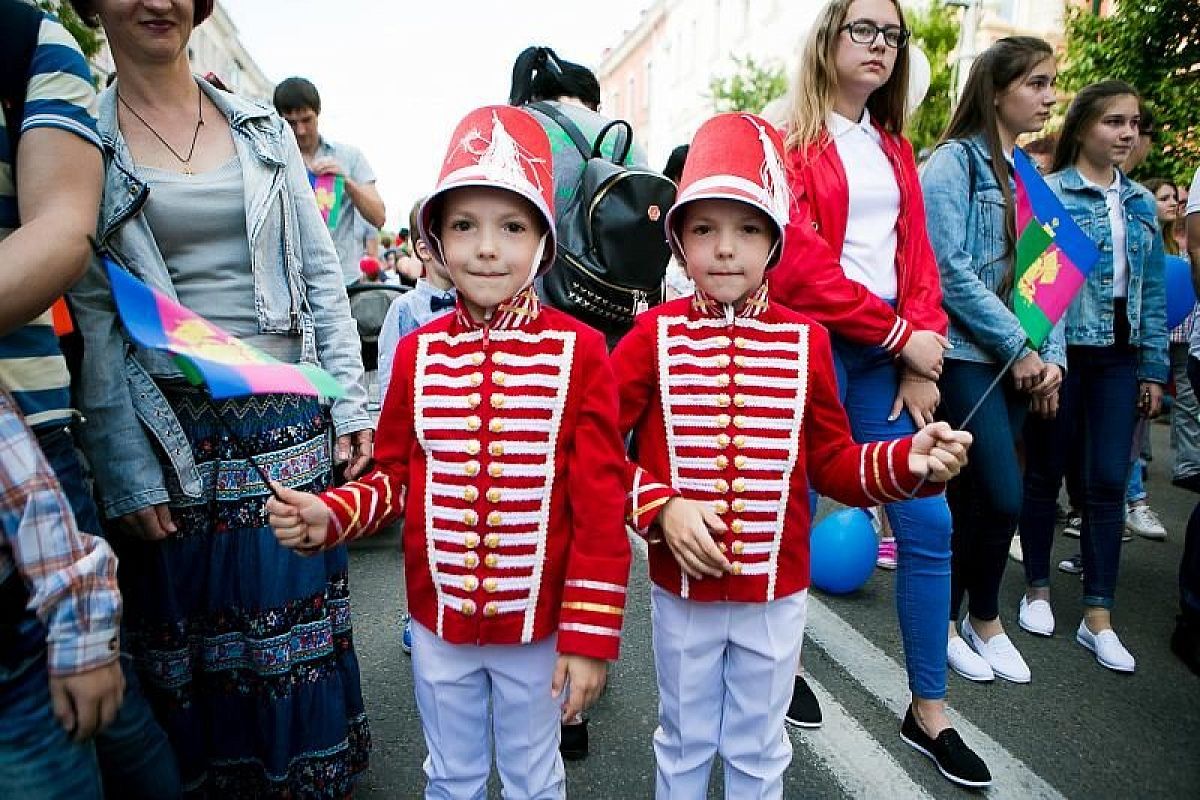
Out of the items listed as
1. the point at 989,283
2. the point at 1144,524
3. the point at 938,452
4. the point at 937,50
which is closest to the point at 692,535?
the point at 938,452

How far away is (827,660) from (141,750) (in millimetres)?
2522

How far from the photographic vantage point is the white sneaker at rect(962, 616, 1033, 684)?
10.3ft

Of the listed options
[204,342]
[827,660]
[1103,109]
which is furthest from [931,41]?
[204,342]

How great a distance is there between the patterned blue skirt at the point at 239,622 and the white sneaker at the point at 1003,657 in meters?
2.54

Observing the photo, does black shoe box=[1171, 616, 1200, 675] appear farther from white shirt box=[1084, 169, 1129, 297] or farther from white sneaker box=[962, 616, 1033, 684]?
white shirt box=[1084, 169, 1129, 297]

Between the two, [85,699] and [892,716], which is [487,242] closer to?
[85,699]

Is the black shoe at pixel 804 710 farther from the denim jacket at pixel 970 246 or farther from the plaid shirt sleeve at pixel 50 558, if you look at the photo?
the plaid shirt sleeve at pixel 50 558

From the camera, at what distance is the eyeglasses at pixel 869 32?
7.89 feet

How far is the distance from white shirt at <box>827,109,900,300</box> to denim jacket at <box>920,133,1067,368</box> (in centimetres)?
39

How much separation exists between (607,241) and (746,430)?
0.95 metres

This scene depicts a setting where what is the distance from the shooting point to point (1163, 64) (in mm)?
7164

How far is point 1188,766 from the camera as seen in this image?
2621 millimetres

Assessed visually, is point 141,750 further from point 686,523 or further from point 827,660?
point 827,660

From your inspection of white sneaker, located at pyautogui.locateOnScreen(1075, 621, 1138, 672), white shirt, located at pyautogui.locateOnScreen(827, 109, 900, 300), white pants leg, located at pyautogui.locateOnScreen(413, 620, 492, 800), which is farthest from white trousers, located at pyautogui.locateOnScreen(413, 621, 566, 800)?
white sneaker, located at pyautogui.locateOnScreen(1075, 621, 1138, 672)
